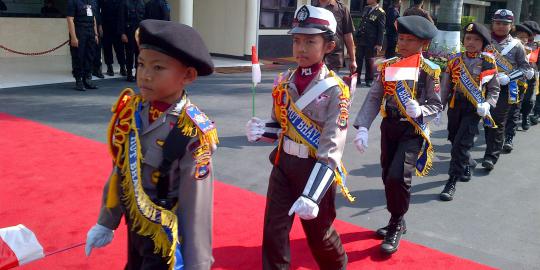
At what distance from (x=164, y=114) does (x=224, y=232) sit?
7.53ft

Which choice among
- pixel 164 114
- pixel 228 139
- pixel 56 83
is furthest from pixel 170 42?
pixel 56 83

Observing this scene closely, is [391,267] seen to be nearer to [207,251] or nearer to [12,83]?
[207,251]

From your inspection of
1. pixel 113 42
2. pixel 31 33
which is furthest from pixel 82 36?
pixel 31 33

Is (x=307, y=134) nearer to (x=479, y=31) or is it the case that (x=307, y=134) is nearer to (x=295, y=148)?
(x=295, y=148)

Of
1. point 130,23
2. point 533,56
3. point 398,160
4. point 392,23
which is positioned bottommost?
point 398,160

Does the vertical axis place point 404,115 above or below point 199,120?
below

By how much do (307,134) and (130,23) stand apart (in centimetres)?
872

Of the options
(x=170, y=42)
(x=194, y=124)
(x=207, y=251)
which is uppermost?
(x=170, y=42)

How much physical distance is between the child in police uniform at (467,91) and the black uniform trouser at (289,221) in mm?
2649

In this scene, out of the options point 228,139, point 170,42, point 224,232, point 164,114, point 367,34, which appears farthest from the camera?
point 367,34

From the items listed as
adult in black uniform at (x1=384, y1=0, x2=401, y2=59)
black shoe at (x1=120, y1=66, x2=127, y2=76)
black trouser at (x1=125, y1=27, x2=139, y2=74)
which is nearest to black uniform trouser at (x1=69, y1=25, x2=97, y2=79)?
black trouser at (x1=125, y1=27, x2=139, y2=74)

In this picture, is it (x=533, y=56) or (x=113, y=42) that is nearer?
(x=533, y=56)

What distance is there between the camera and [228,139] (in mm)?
7492

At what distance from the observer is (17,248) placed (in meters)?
2.80
